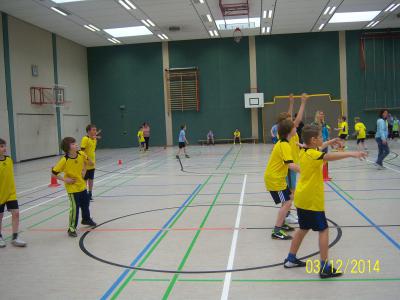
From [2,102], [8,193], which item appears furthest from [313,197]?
[2,102]

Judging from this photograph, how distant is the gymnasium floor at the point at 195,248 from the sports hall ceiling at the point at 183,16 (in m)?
13.0

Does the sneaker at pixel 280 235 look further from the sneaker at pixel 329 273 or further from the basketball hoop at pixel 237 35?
the basketball hoop at pixel 237 35

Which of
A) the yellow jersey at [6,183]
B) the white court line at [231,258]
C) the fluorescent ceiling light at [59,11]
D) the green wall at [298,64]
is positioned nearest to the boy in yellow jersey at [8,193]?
the yellow jersey at [6,183]

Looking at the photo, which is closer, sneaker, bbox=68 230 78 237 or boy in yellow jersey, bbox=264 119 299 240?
boy in yellow jersey, bbox=264 119 299 240

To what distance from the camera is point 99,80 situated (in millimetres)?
30188

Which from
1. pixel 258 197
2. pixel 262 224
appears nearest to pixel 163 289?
pixel 262 224

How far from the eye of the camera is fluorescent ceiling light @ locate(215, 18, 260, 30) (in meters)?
24.2

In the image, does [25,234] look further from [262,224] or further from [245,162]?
[245,162]

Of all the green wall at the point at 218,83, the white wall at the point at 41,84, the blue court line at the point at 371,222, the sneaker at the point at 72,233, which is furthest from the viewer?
the green wall at the point at 218,83

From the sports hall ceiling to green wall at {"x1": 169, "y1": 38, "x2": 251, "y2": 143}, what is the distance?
1148 millimetres

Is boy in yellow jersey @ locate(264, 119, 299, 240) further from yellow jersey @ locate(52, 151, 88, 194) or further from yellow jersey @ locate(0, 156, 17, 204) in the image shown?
yellow jersey @ locate(0, 156, 17, 204)

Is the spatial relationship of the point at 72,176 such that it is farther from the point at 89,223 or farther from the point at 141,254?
the point at 141,254

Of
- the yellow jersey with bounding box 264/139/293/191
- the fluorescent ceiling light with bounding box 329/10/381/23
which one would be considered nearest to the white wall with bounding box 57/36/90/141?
the fluorescent ceiling light with bounding box 329/10/381/23

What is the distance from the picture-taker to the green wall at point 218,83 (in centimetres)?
2889
